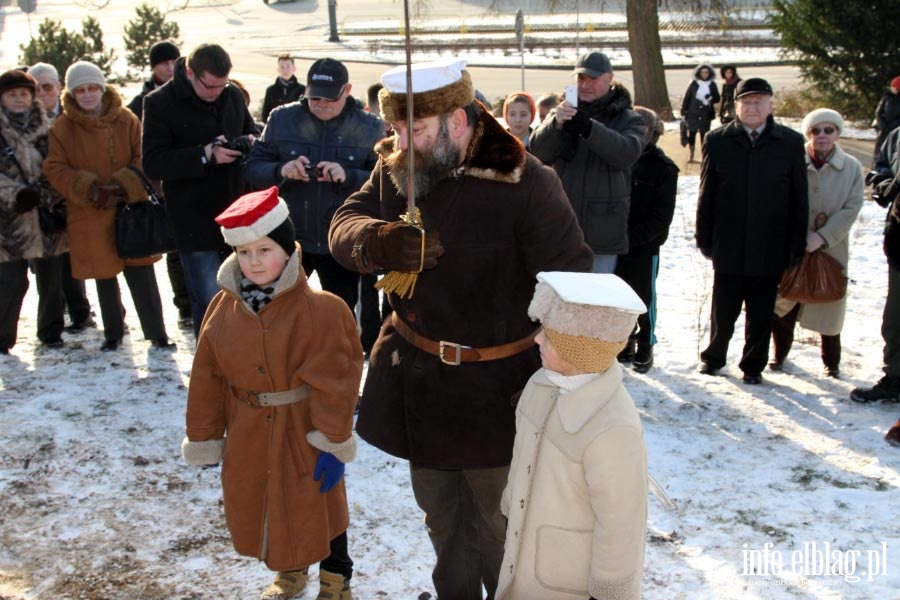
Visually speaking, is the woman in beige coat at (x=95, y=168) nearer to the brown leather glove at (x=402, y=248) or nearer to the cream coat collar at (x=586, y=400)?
the brown leather glove at (x=402, y=248)

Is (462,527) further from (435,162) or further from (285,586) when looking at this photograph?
(435,162)

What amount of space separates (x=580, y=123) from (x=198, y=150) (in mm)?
2306

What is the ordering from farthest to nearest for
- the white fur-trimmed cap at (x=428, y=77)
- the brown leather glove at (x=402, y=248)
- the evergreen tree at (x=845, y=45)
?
the evergreen tree at (x=845, y=45) → the white fur-trimmed cap at (x=428, y=77) → the brown leather glove at (x=402, y=248)

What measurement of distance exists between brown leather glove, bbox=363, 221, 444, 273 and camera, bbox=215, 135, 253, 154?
2.98 metres

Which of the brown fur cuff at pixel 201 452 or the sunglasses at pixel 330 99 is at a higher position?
the sunglasses at pixel 330 99

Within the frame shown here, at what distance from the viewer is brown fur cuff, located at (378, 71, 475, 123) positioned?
322 cm

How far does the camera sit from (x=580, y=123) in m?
5.50

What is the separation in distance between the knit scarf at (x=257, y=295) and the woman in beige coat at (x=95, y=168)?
10.1 ft

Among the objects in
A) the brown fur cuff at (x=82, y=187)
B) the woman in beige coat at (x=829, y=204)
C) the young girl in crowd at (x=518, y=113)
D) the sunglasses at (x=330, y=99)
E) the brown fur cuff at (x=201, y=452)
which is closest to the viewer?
the brown fur cuff at (x=201, y=452)

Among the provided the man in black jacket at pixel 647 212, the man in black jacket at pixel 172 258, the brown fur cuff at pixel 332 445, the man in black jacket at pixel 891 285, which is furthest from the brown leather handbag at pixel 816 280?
the man in black jacket at pixel 172 258

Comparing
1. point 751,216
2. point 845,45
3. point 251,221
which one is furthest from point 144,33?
point 251,221

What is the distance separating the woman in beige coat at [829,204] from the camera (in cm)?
602

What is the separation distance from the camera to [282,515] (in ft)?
11.7

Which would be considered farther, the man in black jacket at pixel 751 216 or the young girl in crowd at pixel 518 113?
the young girl in crowd at pixel 518 113
